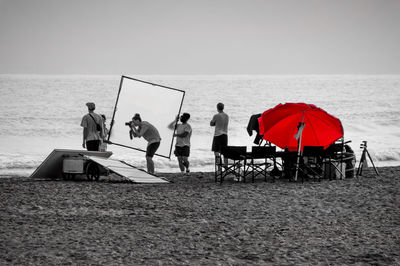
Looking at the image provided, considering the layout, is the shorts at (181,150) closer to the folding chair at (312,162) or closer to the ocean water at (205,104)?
the folding chair at (312,162)

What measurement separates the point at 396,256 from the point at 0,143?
32470mm

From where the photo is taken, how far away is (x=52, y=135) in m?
40.4

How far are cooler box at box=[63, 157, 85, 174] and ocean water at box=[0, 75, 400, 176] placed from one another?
1150 centimetres

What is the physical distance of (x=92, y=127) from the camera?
426 inches

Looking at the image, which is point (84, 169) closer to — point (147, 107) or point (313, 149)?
point (147, 107)

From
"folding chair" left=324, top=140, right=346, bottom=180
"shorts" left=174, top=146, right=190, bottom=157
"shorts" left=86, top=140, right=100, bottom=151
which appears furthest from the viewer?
"shorts" left=174, top=146, right=190, bottom=157

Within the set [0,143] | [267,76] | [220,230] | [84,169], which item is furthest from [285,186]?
[267,76]

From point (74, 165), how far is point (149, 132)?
1.54m

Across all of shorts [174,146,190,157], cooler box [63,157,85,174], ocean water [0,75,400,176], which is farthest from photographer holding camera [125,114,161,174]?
ocean water [0,75,400,176]

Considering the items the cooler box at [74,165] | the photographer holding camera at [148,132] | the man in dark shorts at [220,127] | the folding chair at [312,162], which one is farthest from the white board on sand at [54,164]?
the folding chair at [312,162]

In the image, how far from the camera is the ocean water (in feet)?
121

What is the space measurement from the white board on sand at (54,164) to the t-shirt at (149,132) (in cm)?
101

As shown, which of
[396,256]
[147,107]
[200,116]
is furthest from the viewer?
[200,116]

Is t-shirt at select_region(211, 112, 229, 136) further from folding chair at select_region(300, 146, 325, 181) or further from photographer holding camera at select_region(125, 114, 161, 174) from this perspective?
folding chair at select_region(300, 146, 325, 181)
